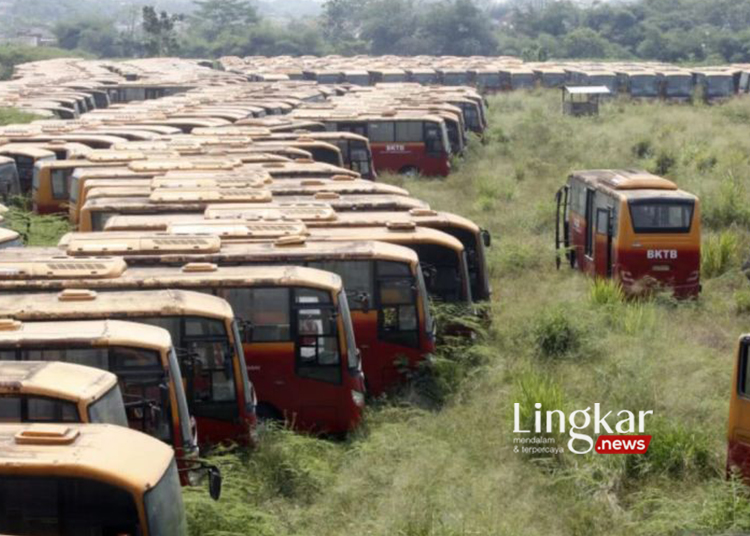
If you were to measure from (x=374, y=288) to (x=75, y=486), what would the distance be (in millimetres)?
7429

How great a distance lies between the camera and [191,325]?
12867 mm

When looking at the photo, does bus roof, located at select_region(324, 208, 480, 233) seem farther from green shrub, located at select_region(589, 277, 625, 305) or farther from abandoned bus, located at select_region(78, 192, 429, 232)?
green shrub, located at select_region(589, 277, 625, 305)

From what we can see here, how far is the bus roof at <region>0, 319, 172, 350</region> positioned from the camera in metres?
11.5

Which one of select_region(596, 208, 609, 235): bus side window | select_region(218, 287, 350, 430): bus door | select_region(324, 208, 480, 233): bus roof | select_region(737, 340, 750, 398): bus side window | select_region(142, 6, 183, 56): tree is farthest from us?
select_region(142, 6, 183, 56): tree

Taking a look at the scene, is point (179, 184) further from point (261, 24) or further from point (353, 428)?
point (261, 24)

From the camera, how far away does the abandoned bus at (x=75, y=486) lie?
8562mm

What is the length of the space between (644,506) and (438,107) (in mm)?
28558

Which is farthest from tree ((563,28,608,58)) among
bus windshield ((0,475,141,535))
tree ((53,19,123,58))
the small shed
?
bus windshield ((0,475,141,535))

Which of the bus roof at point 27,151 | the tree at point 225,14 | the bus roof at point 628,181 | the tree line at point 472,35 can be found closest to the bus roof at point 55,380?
the bus roof at point 628,181

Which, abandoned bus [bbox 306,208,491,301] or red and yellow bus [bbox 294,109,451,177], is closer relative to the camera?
abandoned bus [bbox 306,208,491,301]

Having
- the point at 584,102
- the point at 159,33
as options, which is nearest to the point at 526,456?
the point at 584,102

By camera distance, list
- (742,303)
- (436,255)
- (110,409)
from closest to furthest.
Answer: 1. (110,409)
2. (436,255)
3. (742,303)

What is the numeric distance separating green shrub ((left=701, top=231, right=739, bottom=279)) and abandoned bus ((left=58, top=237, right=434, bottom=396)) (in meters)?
8.16

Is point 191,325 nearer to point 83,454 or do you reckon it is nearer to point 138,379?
point 138,379
